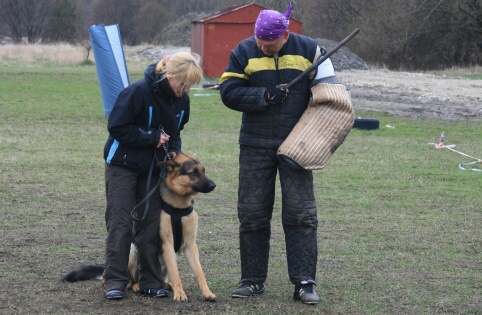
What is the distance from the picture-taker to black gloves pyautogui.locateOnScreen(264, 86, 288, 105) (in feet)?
16.5

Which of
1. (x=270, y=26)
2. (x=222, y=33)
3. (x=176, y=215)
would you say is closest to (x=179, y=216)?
(x=176, y=215)

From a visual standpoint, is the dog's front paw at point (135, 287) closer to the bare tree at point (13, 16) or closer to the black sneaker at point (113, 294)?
the black sneaker at point (113, 294)

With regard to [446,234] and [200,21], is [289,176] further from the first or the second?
[200,21]

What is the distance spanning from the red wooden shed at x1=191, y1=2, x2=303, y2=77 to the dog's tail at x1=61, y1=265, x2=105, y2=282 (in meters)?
25.6

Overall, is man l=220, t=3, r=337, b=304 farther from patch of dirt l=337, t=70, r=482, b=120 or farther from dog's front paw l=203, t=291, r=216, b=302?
patch of dirt l=337, t=70, r=482, b=120

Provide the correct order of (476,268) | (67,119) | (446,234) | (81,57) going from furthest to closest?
(81,57) < (67,119) < (446,234) < (476,268)

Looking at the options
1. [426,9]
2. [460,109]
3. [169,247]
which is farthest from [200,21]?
[169,247]

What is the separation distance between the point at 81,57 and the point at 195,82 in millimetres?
39934

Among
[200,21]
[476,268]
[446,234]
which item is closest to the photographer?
[476,268]

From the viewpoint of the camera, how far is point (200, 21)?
103 ft

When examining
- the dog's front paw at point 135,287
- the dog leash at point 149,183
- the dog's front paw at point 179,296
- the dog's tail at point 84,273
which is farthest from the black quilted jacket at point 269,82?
the dog's tail at point 84,273

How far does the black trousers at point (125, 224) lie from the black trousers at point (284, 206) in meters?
0.65

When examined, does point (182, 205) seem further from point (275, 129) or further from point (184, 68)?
point (184, 68)

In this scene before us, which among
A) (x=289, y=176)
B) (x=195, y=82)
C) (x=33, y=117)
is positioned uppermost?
(x=195, y=82)
